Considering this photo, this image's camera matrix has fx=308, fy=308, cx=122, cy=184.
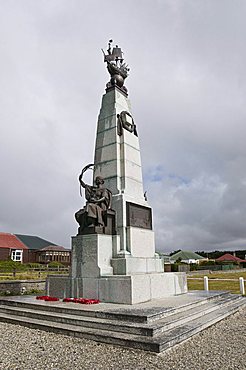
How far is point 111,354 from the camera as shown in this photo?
5.37 meters

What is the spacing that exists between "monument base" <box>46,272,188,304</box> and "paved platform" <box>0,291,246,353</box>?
391mm

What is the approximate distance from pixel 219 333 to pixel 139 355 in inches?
95.9

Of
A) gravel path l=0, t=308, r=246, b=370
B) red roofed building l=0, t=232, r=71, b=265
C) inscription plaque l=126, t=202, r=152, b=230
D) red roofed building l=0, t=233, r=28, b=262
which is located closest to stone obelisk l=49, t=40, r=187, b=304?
inscription plaque l=126, t=202, r=152, b=230

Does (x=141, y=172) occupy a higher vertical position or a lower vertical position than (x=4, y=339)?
higher

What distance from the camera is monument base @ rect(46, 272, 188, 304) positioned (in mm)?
8461

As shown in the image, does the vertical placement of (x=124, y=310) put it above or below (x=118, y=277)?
below

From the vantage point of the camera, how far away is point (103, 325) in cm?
651

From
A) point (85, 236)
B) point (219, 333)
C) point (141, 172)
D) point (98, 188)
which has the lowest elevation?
point (219, 333)

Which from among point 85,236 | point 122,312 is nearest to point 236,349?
point 122,312

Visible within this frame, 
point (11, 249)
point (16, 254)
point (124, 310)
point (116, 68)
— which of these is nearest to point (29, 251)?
point (16, 254)

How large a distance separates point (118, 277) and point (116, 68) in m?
8.91

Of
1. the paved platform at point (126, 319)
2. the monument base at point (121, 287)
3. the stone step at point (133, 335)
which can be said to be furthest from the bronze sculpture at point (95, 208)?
the stone step at point (133, 335)

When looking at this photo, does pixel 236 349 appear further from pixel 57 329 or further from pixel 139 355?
pixel 57 329

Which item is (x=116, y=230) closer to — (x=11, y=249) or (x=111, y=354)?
(x=111, y=354)
